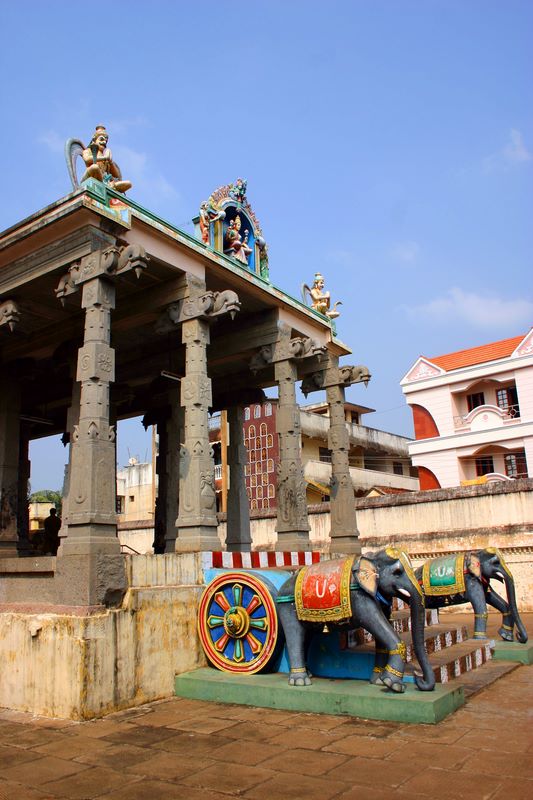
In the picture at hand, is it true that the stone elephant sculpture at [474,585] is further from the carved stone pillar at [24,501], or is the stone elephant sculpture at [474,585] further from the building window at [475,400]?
the building window at [475,400]

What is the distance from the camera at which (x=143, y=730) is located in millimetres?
6293

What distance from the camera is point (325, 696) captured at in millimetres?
6383

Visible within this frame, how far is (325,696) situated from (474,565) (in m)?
3.84

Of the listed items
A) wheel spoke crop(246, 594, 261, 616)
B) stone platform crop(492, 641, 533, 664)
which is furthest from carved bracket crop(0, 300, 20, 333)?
stone platform crop(492, 641, 533, 664)

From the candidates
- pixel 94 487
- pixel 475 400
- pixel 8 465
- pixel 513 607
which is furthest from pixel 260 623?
pixel 475 400

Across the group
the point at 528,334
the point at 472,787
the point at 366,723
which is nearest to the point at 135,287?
the point at 366,723

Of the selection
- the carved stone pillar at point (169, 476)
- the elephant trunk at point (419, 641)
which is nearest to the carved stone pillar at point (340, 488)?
the carved stone pillar at point (169, 476)

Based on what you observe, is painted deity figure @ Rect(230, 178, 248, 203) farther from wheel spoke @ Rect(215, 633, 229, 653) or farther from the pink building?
the pink building

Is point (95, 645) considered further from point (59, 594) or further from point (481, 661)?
point (481, 661)

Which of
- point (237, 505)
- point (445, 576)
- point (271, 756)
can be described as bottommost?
point (271, 756)

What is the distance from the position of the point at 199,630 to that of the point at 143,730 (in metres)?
1.90

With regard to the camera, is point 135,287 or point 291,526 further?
point 291,526

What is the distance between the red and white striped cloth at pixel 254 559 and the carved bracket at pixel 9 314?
4.86 meters

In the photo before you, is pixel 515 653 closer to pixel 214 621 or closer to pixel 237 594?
pixel 237 594
